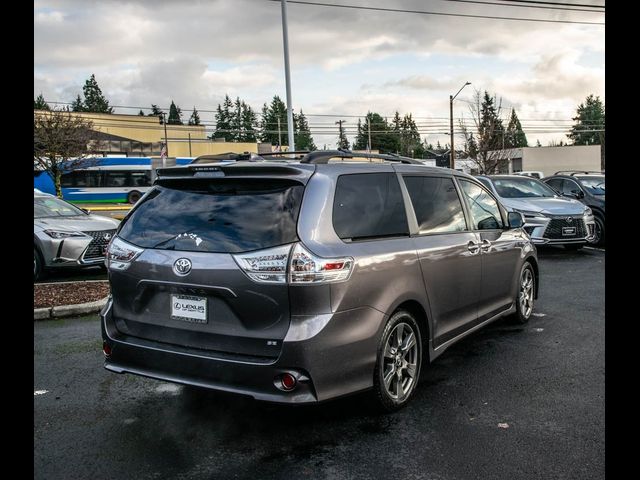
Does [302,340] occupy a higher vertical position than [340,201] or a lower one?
lower

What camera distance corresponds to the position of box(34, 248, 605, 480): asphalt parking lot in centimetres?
322

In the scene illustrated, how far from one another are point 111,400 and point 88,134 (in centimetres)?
3662

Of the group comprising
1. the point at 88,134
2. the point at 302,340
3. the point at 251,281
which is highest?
the point at 88,134

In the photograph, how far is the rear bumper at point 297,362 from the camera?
331cm

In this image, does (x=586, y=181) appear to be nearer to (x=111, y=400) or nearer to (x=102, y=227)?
(x=102, y=227)

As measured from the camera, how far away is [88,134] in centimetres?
3725

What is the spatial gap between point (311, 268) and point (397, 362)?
113cm

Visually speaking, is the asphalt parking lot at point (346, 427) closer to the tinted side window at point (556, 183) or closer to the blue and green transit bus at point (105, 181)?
the tinted side window at point (556, 183)

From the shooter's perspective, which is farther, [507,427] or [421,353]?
[421,353]

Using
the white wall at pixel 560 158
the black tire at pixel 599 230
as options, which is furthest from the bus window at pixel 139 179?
the white wall at pixel 560 158

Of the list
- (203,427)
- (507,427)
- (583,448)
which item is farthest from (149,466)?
(583,448)

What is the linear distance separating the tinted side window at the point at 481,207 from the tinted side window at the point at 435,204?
0.32m

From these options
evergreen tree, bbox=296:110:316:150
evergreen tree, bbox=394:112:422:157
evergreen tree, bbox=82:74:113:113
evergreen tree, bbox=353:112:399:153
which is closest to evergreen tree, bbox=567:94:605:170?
evergreen tree, bbox=394:112:422:157

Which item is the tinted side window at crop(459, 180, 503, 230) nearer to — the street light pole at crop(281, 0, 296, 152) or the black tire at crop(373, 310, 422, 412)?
the black tire at crop(373, 310, 422, 412)
